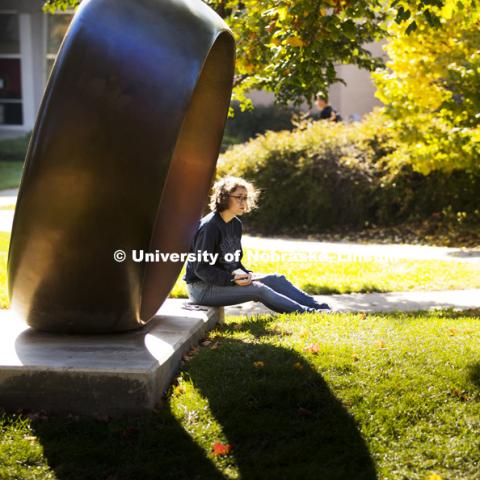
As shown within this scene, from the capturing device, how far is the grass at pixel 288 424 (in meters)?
3.90

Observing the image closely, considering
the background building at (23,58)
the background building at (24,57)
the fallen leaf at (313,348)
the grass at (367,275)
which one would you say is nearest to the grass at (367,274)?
the grass at (367,275)

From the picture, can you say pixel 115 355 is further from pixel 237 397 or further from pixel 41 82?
pixel 41 82

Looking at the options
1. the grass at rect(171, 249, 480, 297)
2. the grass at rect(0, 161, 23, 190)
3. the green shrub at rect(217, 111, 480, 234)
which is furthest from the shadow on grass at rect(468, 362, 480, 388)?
the grass at rect(0, 161, 23, 190)

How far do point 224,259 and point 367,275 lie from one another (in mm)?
3719

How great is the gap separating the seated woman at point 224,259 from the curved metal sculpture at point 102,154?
1345mm

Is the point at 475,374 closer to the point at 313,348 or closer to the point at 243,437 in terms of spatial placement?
the point at 313,348

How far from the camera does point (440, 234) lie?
13273 mm

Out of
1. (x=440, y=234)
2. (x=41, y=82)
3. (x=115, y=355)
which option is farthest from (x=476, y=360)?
(x=41, y=82)

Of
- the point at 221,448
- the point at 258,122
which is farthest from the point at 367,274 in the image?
the point at 258,122

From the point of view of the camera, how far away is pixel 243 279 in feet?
19.9

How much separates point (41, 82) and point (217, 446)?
2632cm

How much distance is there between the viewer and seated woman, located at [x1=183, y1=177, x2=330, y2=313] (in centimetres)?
605

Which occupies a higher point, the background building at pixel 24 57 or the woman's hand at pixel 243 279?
the background building at pixel 24 57

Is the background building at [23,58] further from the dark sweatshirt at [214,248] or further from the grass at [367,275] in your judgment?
the dark sweatshirt at [214,248]
